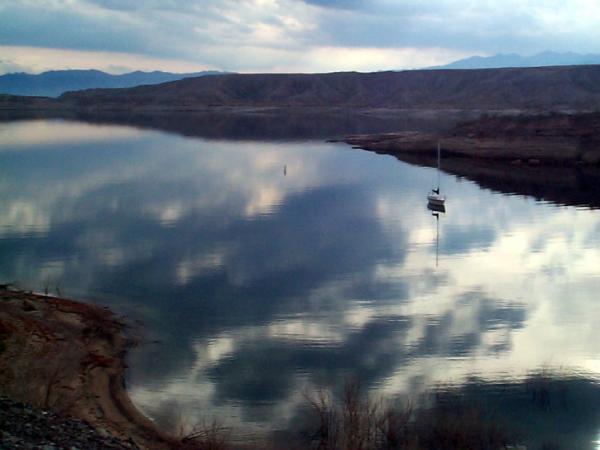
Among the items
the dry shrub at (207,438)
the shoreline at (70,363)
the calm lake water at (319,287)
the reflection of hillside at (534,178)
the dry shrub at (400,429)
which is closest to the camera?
the dry shrub at (207,438)

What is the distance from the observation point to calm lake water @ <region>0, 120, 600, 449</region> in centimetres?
909

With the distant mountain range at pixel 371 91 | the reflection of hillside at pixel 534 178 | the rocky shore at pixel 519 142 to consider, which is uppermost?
the distant mountain range at pixel 371 91

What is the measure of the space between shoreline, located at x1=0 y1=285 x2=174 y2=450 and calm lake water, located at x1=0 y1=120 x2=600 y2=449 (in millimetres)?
442

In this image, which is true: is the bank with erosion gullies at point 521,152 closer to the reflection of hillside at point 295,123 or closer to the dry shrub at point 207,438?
the reflection of hillside at point 295,123

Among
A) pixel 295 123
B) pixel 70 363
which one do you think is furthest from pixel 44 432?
pixel 295 123

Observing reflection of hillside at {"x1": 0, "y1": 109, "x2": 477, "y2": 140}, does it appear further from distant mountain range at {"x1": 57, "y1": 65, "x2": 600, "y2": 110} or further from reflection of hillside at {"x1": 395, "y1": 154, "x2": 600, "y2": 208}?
reflection of hillside at {"x1": 395, "y1": 154, "x2": 600, "y2": 208}

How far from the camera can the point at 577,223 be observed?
68.5 feet

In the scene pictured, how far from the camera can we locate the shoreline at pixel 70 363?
7457 mm

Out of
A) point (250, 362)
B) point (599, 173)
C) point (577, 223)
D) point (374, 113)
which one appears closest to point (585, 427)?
point (250, 362)

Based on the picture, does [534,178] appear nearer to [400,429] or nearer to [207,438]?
[400,429]

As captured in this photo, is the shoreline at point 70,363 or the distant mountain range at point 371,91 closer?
the shoreline at point 70,363

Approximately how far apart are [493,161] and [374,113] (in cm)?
4575

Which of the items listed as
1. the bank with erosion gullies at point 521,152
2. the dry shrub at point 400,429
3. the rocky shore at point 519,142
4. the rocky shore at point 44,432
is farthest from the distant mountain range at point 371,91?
the rocky shore at point 44,432

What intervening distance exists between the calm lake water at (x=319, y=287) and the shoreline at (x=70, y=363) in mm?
442
